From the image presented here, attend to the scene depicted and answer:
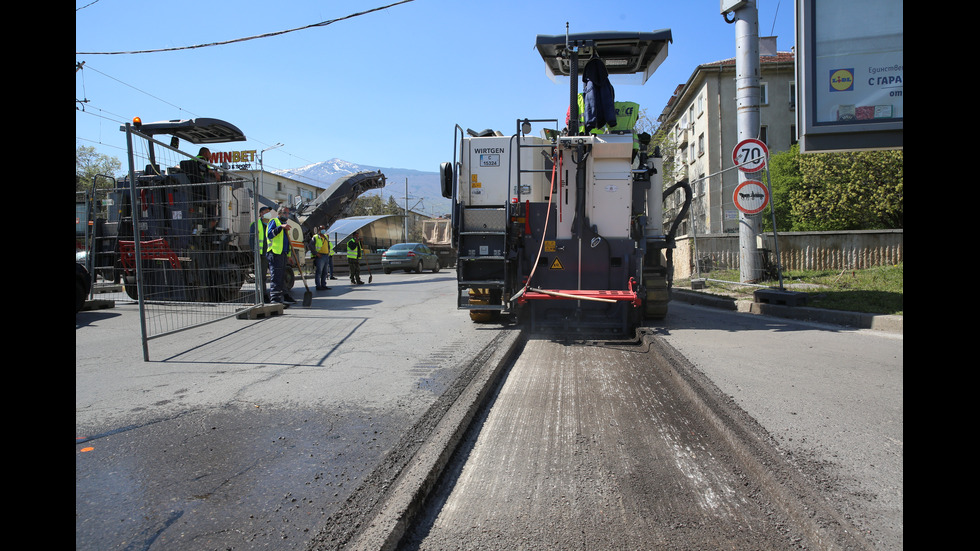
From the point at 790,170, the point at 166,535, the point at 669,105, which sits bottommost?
the point at 166,535

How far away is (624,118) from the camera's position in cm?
847

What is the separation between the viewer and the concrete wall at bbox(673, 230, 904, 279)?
1522cm

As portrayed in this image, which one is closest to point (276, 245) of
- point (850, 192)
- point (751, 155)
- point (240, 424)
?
point (240, 424)

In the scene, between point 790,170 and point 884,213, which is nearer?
point 884,213

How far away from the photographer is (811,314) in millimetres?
9031

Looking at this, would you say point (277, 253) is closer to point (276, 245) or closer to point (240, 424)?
point (276, 245)

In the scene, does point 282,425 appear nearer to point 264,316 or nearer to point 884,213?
point 264,316

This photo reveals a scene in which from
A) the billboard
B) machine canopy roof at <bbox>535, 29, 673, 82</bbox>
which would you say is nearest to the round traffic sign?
the billboard

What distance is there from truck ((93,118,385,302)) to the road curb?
895 cm

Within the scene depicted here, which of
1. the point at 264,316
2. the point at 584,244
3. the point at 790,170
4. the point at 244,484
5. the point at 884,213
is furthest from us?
the point at 790,170

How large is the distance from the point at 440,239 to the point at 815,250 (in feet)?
78.3

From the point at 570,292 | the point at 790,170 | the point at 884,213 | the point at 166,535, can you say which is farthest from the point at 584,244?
the point at 790,170

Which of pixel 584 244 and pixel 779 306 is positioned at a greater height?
pixel 584 244
